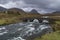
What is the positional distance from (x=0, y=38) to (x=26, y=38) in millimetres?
6159

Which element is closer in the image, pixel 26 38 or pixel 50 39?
pixel 50 39

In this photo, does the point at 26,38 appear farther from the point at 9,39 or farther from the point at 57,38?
the point at 57,38

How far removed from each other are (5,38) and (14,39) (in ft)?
9.80

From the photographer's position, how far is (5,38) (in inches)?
1505

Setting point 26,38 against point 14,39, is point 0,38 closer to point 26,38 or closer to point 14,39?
point 14,39

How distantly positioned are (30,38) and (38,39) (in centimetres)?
263

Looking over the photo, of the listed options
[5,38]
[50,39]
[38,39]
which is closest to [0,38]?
[5,38]

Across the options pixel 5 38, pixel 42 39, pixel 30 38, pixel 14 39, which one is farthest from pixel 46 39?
pixel 5 38

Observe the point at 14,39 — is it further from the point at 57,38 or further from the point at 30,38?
the point at 57,38

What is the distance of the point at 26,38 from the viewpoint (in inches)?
Result: 1515

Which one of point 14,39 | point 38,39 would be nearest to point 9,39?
point 14,39

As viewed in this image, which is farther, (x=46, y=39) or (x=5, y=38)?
(x=5, y=38)

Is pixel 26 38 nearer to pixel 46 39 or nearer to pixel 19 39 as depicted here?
pixel 19 39

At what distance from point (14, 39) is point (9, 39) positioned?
127 cm
